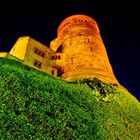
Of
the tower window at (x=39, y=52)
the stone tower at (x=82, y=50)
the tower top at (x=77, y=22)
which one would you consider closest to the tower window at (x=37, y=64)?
the tower window at (x=39, y=52)

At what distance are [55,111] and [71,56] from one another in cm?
1807

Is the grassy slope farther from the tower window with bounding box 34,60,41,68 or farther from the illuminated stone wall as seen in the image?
the tower window with bounding box 34,60,41,68

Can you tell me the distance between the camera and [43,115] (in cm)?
1517

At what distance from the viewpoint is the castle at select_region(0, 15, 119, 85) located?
3031cm

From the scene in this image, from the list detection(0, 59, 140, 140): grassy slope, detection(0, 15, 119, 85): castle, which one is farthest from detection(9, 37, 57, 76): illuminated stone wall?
detection(0, 59, 140, 140): grassy slope

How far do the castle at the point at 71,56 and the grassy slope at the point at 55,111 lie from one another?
889 cm

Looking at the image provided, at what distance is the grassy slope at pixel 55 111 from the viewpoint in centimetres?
1406

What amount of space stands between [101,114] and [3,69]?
737cm

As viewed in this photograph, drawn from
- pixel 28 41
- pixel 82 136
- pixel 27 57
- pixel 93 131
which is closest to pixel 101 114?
pixel 93 131

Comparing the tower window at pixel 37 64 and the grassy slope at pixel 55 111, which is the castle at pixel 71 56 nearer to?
the tower window at pixel 37 64

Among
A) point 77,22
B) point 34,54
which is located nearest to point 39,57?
point 34,54

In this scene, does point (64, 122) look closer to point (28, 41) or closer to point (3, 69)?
point (3, 69)

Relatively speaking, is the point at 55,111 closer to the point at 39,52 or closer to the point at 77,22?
the point at 39,52

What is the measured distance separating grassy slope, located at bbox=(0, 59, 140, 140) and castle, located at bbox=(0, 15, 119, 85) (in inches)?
350
